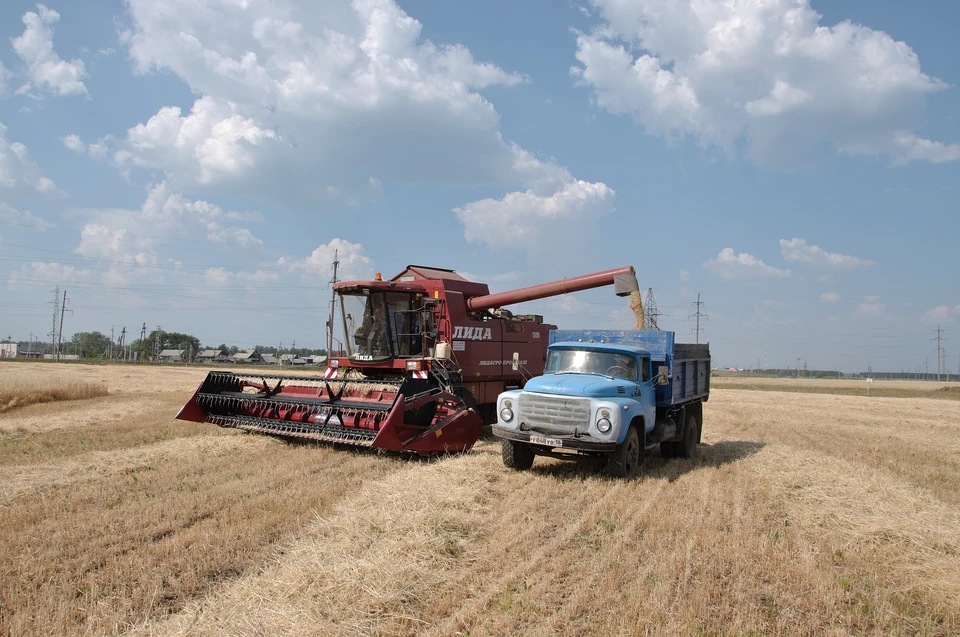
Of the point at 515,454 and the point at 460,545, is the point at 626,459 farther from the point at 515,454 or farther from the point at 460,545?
the point at 460,545

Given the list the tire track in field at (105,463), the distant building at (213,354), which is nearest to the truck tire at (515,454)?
the tire track in field at (105,463)

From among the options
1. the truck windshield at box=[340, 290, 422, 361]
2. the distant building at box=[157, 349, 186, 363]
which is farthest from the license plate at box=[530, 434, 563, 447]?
the distant building at box=[157, 349, 186, 363]

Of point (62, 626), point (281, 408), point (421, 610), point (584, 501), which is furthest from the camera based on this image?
point (281, 408)

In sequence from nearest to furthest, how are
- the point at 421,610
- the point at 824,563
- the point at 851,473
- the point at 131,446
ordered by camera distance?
the point at 421,610 → the point at 824,563 → the point at 851,473 → the point at 131,446

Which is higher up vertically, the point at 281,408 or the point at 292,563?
the point at 281,408

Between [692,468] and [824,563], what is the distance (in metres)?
4.34

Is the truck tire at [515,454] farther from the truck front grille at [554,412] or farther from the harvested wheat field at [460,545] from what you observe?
the truck front grille at [554,412]

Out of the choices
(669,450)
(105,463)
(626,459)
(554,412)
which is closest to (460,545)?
(554,412)

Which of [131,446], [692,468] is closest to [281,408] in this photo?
[131,446]

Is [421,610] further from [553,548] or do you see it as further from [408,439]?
[408,439]

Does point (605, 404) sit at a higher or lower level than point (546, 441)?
higher

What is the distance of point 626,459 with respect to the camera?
27.9ft

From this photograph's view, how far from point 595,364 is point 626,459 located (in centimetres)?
153

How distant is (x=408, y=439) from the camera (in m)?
9.41
